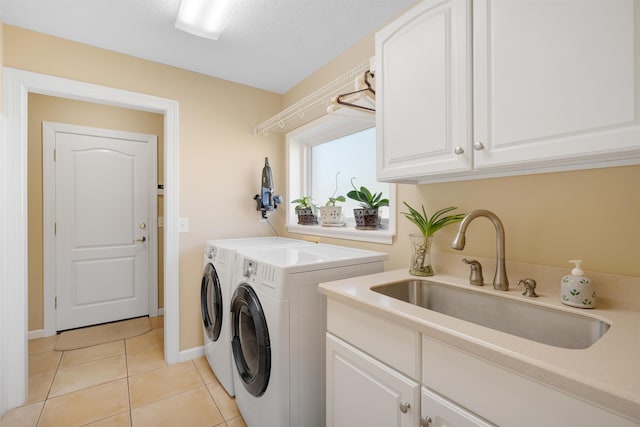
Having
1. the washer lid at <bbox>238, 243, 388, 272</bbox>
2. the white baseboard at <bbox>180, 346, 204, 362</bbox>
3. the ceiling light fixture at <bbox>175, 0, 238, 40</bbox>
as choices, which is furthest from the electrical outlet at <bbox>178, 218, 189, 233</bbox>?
the ceiling light fixture at <bbox>175, 0, 238, 40</bbox>

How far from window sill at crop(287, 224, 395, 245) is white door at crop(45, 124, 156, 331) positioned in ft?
5.97

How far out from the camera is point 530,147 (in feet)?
2.97

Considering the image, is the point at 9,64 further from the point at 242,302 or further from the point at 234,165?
the point at 242,302

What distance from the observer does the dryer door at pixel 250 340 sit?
1.39m

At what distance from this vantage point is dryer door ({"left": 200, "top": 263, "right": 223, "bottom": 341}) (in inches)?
78.3

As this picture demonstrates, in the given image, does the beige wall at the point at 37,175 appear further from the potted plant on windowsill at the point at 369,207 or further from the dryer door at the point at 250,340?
the potted plant on windowsill at the point at 369,207

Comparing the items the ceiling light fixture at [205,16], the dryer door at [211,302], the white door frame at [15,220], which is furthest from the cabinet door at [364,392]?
the white door frame at [15,220]

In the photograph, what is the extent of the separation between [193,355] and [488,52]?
2700 mm

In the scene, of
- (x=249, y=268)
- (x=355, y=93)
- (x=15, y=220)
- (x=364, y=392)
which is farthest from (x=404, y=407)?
(x=15, y=220)

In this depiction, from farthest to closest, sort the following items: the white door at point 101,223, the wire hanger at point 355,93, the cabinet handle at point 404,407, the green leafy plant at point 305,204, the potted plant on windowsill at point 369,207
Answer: the white door at point 101,223 < the green leafy plant at point 305,204 < the potted plant on windowsill at point 369,207 < the wire hanger at point 355,93 < the cabinet handle at point 404,407

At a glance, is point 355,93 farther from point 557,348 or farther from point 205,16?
point 557,348

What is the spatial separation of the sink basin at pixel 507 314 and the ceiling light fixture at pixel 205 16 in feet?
5.41

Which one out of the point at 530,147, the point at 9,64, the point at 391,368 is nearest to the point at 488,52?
the point at 530,147

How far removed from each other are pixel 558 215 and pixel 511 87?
0.52 metres
